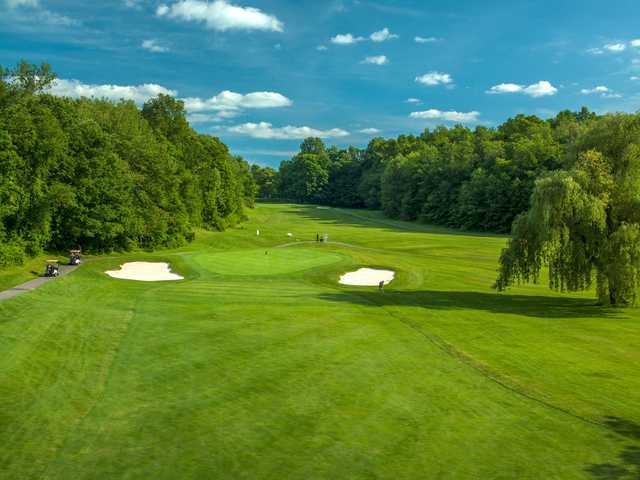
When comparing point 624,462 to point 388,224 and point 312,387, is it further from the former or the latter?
point 388,224

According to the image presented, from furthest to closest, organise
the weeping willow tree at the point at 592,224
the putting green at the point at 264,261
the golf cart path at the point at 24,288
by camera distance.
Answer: the putting green at the point at 264,261
the golf cart path at the point at 24,288
the weeping willow tree at the point at 592,224

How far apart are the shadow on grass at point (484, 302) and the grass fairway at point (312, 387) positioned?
208mm

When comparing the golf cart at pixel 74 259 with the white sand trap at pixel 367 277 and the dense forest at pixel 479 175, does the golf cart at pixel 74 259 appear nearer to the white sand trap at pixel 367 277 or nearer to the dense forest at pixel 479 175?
the white sand trap at pixel 367 277

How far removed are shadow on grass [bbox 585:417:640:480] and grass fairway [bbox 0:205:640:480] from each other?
5 centimetres

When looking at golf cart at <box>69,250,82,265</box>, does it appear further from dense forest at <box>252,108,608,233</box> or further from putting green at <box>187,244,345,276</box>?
dense forest at <box>252,108,608,233</box>

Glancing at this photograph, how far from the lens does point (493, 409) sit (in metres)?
14.3

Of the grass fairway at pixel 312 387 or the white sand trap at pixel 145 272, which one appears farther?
the white sand trap at pixel 145 272

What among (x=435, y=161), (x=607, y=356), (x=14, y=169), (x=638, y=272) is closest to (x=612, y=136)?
(x=638, y=272)

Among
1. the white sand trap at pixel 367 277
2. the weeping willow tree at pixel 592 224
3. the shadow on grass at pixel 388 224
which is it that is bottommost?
the white sand trap at pixel 367 277

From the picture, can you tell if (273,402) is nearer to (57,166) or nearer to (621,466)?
(621,466)

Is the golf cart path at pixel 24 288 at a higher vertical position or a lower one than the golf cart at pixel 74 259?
lower

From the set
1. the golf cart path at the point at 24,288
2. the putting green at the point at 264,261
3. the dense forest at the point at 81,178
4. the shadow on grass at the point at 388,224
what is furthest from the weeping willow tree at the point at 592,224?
the shadow on grass at the point at 388,224

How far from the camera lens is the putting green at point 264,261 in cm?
4062

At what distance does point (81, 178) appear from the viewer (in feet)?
158
